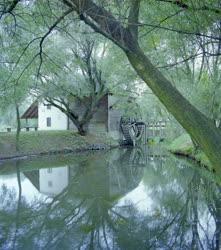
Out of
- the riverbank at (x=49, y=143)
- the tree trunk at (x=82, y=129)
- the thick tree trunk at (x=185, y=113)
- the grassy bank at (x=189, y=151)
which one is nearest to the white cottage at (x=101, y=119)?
the riverbank at (x=49, y=143)

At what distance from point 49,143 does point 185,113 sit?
2045cm

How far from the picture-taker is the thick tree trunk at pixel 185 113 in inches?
161

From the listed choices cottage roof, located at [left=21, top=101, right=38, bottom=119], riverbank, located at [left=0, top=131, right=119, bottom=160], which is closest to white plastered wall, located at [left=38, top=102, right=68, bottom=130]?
cottage roof, located at [left=21, top=101, right=38, bottom=119]

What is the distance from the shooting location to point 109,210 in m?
8.28

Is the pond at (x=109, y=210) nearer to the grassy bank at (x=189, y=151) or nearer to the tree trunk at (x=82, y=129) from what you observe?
the grassy bank at (x=189, y=151)

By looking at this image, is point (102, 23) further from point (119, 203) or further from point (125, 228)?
point (119, 203)

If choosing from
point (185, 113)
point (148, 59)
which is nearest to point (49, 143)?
point (148, 59)

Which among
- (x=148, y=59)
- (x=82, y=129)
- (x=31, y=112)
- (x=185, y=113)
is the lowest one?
(x=82, y=129)

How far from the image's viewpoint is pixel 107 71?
79.5 ft

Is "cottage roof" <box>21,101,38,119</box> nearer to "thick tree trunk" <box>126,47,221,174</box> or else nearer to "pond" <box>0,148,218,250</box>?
"pond" <box>0,148,218,250</box>

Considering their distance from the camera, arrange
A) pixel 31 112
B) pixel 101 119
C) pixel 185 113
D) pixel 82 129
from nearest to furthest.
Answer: pixel 185 113 < pixel 82 129 < pixel 101 119 < pixel 31 112

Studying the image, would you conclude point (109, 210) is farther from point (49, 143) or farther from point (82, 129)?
point (82, 129)

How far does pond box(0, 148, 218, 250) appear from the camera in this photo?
616 centimetres

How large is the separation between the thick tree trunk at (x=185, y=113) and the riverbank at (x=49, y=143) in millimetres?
15697
